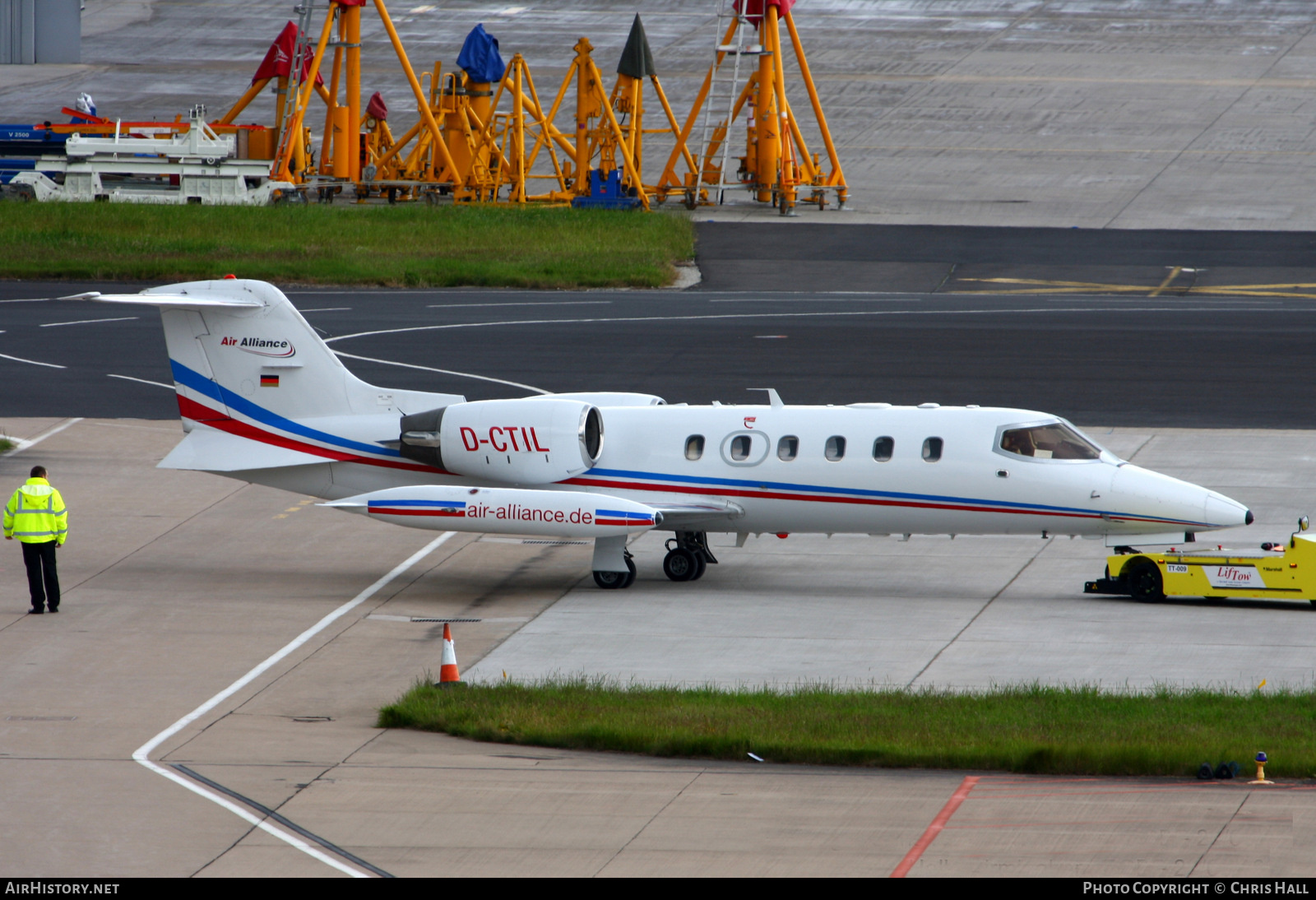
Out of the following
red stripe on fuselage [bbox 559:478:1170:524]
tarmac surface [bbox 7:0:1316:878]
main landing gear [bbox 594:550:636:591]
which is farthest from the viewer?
main landing gear [bbox 594:550:636:591]

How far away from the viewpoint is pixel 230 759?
58.2 feet

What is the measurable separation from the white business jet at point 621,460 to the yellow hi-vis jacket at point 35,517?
3.17 meters

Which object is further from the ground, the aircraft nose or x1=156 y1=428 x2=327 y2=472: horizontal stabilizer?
the aircraft nose

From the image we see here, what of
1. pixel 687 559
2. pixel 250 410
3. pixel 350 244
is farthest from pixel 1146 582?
pixel 350 244

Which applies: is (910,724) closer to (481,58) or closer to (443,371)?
(443,371)

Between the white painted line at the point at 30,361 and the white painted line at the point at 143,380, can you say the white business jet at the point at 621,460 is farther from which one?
the white painted line at the point at 30,361

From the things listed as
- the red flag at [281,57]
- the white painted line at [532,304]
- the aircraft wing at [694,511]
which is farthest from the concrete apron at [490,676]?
the red flag at [281,57]

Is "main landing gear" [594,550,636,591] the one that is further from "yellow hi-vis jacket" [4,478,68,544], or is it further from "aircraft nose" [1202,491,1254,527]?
"aircraft nose" [1202,491,1254,527]

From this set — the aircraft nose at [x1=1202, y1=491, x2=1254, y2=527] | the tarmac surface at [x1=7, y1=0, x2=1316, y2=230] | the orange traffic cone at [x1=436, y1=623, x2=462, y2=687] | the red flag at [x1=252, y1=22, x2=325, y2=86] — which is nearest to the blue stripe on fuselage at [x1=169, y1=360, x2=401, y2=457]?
the orange traffic cone at [x1=436, y1=623, x2=462, y2=687]

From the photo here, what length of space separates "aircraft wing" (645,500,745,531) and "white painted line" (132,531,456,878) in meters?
4.49

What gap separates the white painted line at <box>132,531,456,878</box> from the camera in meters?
15.0

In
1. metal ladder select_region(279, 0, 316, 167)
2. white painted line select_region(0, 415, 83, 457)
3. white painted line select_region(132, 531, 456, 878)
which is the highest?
metal ladder select_region(279, 0, 316, 167)

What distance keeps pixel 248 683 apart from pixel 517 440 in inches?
272

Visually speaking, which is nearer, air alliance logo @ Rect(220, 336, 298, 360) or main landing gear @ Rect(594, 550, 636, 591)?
main landing gear @ Rect(594, 550, 636, 591)
